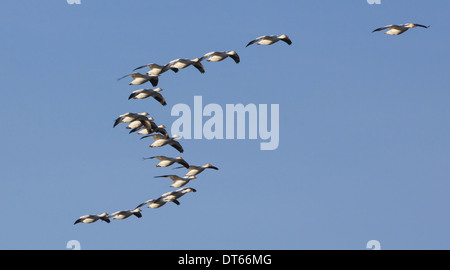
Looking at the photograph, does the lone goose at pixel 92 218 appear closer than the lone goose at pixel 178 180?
Yes

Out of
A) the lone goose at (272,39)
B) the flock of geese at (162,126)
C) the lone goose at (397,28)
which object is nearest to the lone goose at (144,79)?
the flock of geese at (162,126)

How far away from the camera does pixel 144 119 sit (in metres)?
102

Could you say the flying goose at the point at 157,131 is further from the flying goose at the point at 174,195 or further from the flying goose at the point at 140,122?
the flying goose at the point at 174,195

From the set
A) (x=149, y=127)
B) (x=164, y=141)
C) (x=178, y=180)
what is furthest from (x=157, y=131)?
(x=178, y=180)

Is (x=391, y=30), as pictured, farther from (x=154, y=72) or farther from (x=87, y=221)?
(x=87, y=221)

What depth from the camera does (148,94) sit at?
103312mm

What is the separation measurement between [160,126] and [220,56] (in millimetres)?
6728

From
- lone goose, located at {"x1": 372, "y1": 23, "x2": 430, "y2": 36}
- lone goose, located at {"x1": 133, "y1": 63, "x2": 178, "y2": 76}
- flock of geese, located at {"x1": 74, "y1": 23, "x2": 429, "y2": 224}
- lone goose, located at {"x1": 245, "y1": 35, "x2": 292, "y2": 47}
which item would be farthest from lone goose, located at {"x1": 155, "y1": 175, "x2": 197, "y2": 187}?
lone goose, located at {"x1": 372, "y1": 23, "x2": 430, "y2": 36}

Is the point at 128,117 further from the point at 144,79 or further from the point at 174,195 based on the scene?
the point at 174,195

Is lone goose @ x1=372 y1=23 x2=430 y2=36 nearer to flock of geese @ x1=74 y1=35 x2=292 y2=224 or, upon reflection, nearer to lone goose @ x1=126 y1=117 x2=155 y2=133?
flock of geese @ x1=74 y1=35 x2=292 y2=224

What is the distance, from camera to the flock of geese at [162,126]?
4001 inches

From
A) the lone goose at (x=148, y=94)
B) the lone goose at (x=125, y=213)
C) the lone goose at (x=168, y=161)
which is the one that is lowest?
the lone goose at (x=125, y=213)
